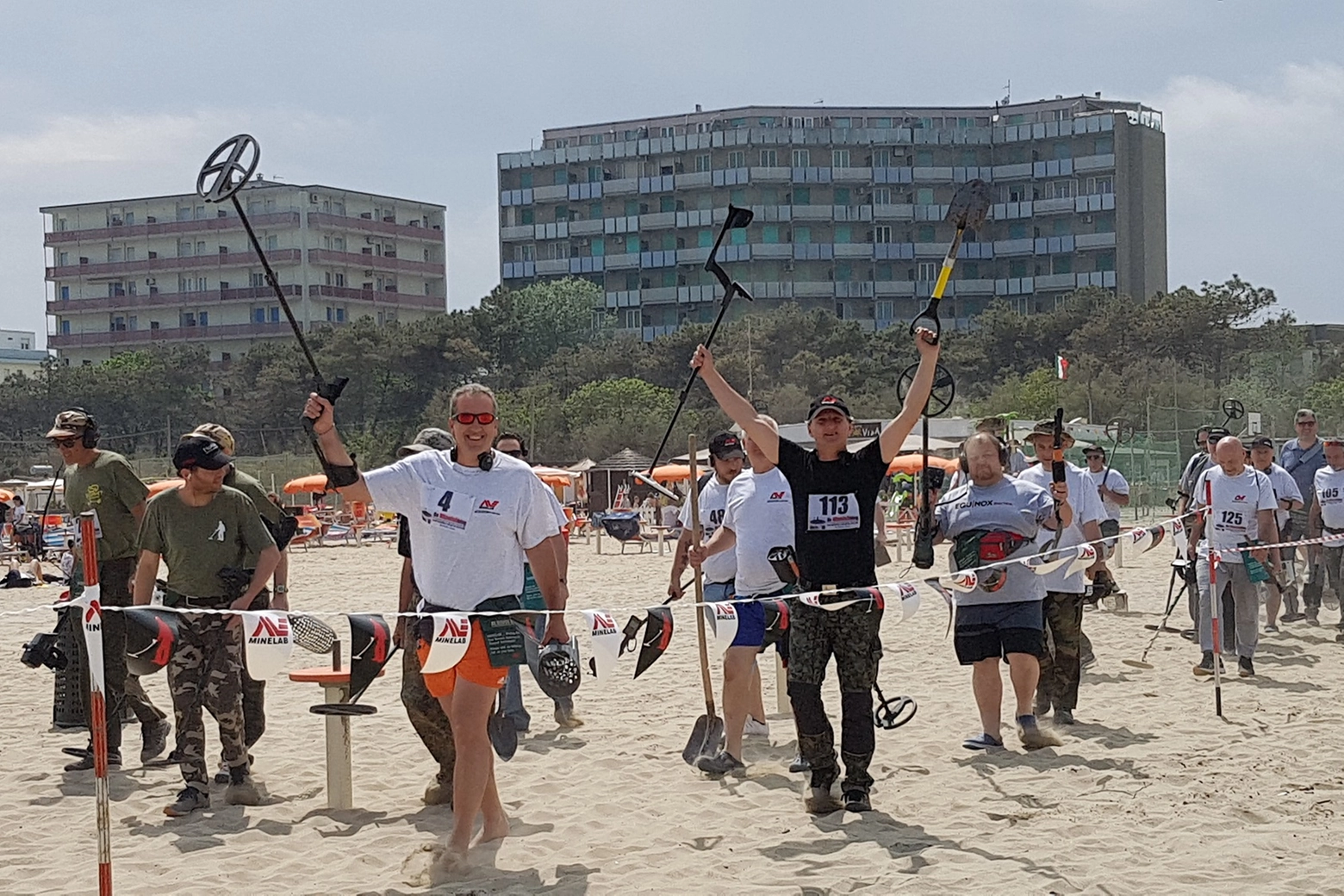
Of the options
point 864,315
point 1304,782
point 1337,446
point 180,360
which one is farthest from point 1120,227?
point 1304,782

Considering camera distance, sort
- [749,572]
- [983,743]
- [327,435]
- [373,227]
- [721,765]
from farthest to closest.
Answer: [373,227]
[983,743]
[749,572]
[721,765]
[327,435]

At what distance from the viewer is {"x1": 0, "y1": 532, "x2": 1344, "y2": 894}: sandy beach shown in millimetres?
5676

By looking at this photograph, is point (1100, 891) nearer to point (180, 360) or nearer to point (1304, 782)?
point (1304, 782)

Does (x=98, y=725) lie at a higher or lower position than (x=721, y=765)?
higher

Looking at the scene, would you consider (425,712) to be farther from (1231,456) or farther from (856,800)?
(1231,456)

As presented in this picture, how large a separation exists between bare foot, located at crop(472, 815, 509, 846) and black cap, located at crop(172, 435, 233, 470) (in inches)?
83.0

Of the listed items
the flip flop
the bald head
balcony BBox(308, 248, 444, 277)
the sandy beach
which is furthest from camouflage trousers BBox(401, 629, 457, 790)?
balcony BBox(308, 248, 444, 277)

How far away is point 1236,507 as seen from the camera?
34.4 feet

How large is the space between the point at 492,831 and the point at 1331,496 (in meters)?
9.33

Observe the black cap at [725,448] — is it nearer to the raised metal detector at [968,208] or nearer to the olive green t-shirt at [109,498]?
the raised metal detector at [968,208]

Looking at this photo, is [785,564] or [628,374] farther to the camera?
[628,374]

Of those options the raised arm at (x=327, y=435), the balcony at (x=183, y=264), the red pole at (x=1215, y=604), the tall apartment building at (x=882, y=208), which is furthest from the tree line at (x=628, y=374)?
the raised arm at (x=327, y=435)

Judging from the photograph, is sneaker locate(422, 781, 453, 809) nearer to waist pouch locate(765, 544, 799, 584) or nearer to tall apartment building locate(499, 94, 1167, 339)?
waist pouch locate(765, 544, 799, 584)

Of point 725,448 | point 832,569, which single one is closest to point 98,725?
point 832,569
